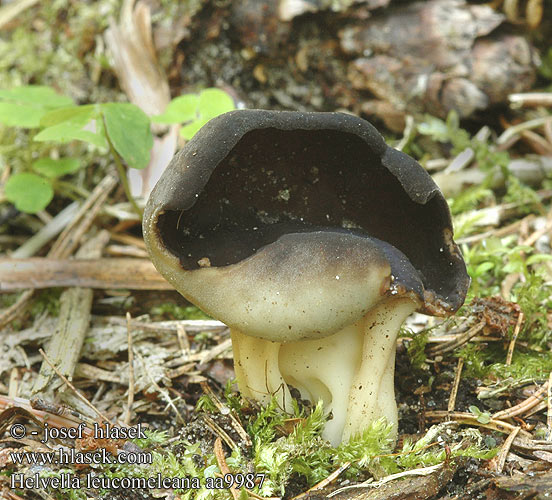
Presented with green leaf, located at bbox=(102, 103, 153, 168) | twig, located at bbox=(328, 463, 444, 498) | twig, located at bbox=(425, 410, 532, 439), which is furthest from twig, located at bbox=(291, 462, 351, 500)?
green leaf, located at bbox=(102, 103, 153, 168)

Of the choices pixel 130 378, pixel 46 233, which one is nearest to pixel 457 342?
pixel 130 378

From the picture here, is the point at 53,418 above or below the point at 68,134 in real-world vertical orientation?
below

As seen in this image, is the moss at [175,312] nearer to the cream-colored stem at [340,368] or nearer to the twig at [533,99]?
the cream-colored stem at [340,368]

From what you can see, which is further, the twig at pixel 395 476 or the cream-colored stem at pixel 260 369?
the cream-colored stem at pixel 260 369

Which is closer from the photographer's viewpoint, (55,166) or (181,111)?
(181,111)

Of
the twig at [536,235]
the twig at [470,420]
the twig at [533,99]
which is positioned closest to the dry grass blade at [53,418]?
the twig at [470,420]

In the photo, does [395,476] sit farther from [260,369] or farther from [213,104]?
[213,104]

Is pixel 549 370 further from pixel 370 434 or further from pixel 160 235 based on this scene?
pixel 160 235

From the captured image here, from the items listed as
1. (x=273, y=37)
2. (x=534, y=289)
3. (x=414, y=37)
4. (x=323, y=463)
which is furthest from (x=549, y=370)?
(x=273, y=37)
